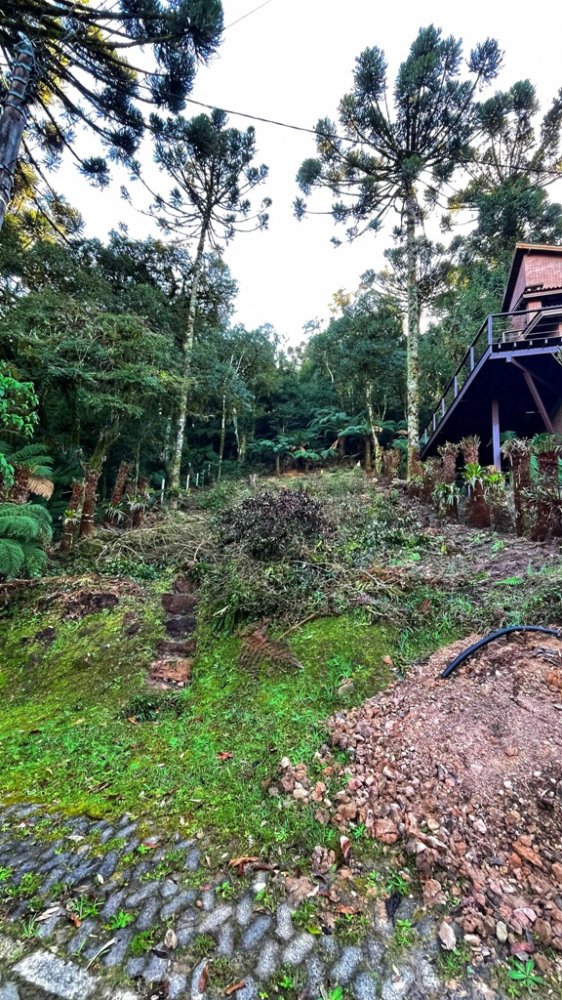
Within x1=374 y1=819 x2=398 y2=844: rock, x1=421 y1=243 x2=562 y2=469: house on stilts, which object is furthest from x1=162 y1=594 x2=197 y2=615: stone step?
x1=421 y1=243 x2=562 y2=469: house on stilts

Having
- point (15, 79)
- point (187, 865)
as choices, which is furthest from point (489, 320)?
point (187, 865)

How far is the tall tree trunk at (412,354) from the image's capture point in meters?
10.1

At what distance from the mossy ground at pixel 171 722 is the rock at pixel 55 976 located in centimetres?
61

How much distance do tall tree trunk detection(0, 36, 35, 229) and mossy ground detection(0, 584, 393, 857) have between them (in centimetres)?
366

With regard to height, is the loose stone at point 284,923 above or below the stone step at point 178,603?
below

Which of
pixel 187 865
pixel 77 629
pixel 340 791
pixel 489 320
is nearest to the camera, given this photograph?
pixel 187 865

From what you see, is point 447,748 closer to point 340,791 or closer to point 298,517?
point 340,791

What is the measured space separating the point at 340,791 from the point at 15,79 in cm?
557

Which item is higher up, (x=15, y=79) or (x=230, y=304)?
(x=230, y=304)

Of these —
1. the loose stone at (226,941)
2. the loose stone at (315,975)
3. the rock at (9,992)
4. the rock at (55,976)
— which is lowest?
the loose stone at (315,975)

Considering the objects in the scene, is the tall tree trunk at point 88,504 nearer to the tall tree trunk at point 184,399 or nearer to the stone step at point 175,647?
the stone step at point 175,647

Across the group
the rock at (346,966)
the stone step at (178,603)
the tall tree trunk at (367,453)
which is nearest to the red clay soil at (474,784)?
the rock at (346,966)

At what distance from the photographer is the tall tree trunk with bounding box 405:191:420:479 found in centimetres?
1006

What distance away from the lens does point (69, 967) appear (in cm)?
131
